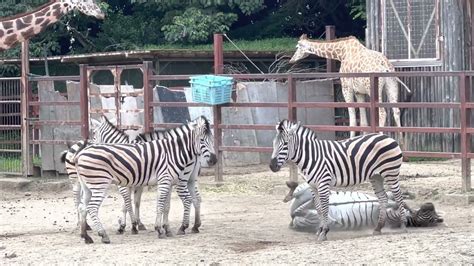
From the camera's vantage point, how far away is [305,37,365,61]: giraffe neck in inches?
689

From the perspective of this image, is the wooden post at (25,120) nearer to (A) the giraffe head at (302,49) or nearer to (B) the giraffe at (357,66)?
(A) the giraffe head at (302,49)

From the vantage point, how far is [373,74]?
42.9ft

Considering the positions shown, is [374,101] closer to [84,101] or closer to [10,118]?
[84,101]

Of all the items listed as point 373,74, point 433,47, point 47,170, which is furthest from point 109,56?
point 373,74

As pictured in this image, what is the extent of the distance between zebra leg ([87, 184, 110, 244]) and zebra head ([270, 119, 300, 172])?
1.77m

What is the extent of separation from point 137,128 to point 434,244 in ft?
26.4

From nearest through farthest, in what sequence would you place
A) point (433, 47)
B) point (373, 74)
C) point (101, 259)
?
point (101, 259), point (373, 74), point (433, 47)

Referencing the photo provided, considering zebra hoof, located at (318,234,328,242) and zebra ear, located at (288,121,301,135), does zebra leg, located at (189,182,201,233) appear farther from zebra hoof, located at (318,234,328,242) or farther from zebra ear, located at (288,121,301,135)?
zebra hoof, located at (318,234,328,242)

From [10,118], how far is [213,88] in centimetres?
575

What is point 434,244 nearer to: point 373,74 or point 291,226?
point 291,226

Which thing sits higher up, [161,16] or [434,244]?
[161,16]

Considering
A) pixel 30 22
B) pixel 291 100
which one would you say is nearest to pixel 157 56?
pixel 291 100

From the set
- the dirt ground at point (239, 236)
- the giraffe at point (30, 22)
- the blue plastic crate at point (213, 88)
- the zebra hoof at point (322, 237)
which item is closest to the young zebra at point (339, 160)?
the zebra hoof at point (322, 237)

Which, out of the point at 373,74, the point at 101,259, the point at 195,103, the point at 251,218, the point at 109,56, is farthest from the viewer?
the point at 109,56
